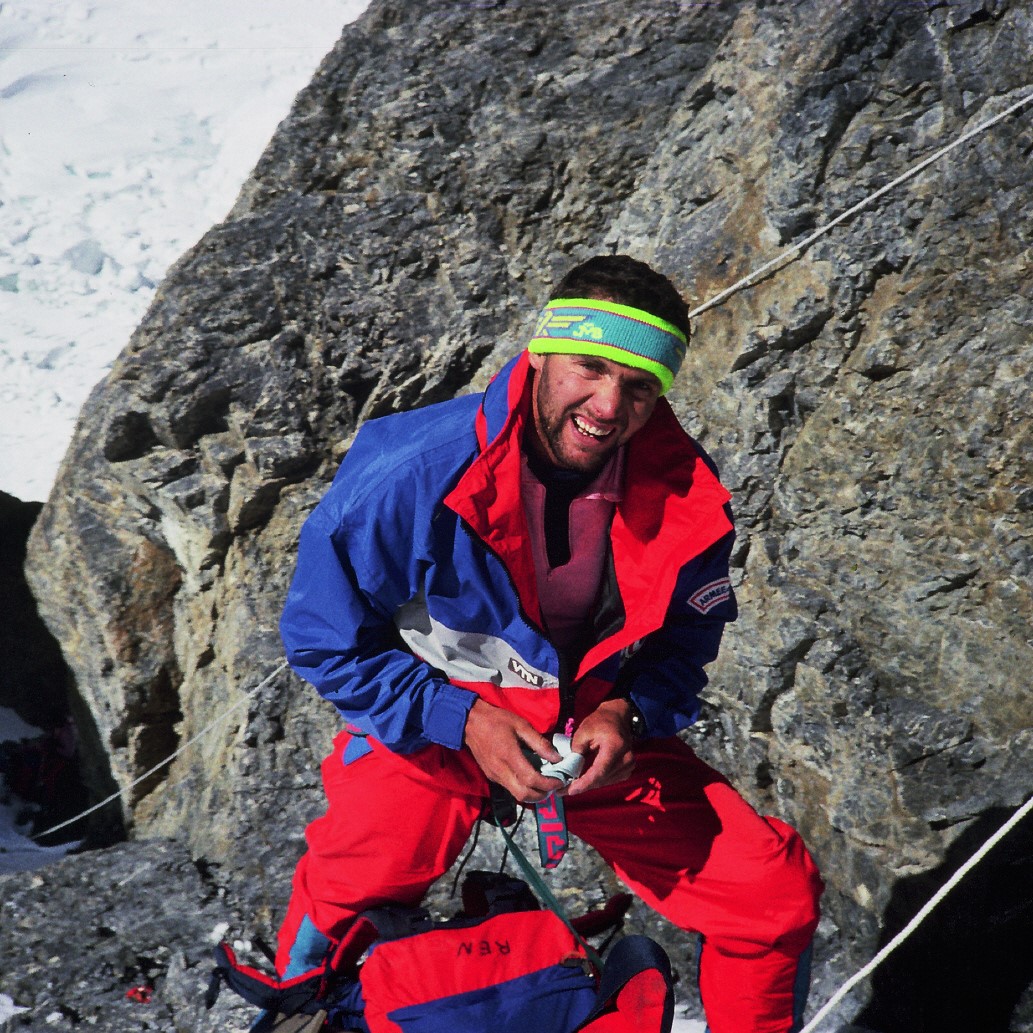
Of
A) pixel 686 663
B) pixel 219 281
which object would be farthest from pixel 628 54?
pixel 686 663

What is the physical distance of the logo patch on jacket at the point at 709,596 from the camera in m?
2.97

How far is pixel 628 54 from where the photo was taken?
511 cm

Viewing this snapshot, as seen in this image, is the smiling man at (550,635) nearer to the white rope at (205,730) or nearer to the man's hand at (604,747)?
the man's hand at (604,747)

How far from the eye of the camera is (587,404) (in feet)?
A: 8.74

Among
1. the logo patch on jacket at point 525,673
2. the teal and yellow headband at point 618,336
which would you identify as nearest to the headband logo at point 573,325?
the teal and yellow headband at point 618,336

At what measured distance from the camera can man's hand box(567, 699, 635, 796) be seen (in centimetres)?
269

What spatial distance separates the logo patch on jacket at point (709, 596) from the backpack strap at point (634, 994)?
3.33ft

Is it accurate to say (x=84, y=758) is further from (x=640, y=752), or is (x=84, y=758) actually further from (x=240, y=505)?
(x=640, y=752)

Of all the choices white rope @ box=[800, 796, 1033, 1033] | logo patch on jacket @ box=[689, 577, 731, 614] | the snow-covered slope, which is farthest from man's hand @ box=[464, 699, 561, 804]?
the snow-covered slope

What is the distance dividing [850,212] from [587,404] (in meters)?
2.01

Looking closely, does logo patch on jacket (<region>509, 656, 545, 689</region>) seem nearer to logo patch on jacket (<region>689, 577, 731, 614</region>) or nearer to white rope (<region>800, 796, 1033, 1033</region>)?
logo patch on jacket (<region>689, 577, 731, 614</region>)

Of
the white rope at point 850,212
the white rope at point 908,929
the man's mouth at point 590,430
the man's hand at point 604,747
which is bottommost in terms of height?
the white rope at point 908,929

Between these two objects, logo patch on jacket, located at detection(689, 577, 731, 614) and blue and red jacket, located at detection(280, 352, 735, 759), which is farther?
logo patch on jacket, located at detection(689, 577, 731, 614)

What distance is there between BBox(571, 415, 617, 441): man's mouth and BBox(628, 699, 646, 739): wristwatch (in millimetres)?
860
